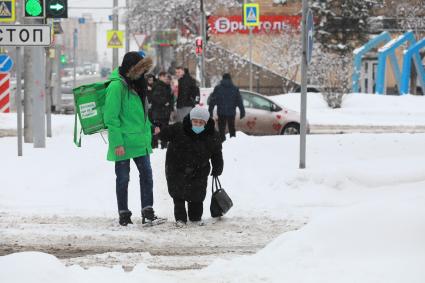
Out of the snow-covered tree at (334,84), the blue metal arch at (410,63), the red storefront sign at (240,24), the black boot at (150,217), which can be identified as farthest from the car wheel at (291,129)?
the red storefront sign at (240,24)

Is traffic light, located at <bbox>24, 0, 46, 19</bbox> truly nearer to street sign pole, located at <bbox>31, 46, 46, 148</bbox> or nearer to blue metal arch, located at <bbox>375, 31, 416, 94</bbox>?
street sign pole, located at <bbox>31, 46, 46, 148</bbox>

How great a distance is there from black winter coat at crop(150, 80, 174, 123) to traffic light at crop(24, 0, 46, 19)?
4489mm

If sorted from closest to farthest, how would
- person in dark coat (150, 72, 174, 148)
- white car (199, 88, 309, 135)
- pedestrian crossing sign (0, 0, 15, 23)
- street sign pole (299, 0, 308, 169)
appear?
street sign pole (299, 0, 308, 169) → pedestrian crossing sign (0, 0, 15, 23) → person in dark coat (150, 72, 174, 148) → white car (199, 88, 309, 135)

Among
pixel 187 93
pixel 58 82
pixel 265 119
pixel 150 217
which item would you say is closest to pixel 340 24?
pixel 58 82

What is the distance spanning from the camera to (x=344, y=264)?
6.55 m

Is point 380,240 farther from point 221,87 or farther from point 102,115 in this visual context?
point 221,87

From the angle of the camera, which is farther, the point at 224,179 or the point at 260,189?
the point at 224,179

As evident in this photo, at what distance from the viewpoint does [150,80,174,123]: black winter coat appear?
18688 millimetres

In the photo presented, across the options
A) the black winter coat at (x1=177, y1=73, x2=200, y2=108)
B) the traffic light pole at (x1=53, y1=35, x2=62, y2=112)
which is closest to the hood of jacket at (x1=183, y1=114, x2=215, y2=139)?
the black winter coat at (x1=177, y1=73, x2=200, y2=108)

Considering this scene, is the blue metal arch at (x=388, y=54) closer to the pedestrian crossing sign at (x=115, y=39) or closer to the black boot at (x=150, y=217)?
the pedestrian crossing sign at (x=115, y=39)

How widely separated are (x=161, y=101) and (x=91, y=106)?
8599 mm

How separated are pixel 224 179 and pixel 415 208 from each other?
20.9 feet

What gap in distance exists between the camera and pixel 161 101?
61.5 feet

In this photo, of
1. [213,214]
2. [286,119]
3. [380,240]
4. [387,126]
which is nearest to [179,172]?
[213,214]
